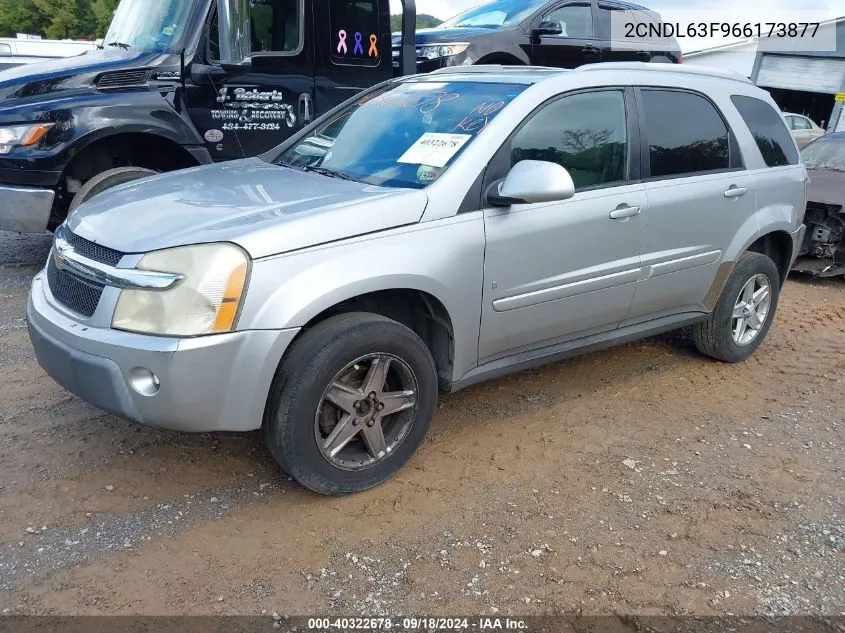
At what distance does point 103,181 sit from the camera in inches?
219

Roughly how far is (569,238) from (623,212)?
41 cm

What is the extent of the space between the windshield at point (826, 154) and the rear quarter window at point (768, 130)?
3.46 m

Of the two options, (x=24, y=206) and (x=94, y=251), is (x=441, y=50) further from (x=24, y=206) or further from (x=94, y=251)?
(x=94, y=251)

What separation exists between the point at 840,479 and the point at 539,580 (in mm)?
1788

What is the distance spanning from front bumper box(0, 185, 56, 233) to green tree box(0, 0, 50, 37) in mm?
55529

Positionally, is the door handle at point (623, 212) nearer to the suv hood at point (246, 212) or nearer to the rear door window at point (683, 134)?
the rear door window at point (683, 134)

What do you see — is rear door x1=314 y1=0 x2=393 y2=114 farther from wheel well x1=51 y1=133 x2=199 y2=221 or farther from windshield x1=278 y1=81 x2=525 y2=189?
windshield x1=278 y1=81 x2=525 y2=189

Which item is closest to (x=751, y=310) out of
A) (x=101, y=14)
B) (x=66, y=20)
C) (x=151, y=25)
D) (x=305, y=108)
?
(x=305, y=108)

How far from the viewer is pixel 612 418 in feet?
13.2

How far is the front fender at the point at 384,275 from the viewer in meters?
2.75

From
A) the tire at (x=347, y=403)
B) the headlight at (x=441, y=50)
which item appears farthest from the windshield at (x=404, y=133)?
the headlight at (x=441, y=50)

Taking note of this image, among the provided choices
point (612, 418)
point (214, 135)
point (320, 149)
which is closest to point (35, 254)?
point (214, 135)

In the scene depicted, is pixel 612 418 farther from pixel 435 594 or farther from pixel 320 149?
pixel 320 149

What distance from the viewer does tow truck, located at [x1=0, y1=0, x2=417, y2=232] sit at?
5340mm
